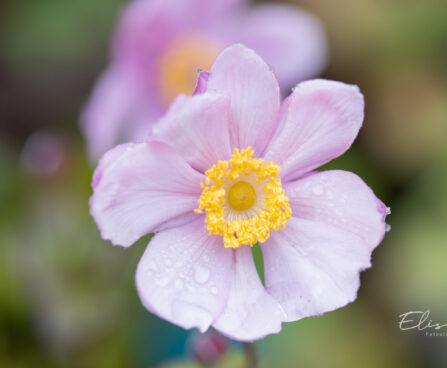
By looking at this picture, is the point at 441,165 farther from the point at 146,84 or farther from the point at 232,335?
the point at 232,335

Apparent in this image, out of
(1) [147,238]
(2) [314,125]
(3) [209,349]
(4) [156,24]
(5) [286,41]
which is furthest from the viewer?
(5) [286,41]

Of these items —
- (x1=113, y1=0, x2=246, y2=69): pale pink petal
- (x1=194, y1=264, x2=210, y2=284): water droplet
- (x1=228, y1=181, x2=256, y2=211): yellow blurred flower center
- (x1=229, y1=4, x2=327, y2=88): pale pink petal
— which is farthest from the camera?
(x1=229, y1=4, x2=327, y2=88): pale pink petal

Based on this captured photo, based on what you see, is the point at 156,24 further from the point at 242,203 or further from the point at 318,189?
the point at 318,189

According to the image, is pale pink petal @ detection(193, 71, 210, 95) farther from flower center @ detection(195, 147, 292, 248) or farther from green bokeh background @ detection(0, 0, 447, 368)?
green bokeh background @ detection(0, 0, 447, 368)

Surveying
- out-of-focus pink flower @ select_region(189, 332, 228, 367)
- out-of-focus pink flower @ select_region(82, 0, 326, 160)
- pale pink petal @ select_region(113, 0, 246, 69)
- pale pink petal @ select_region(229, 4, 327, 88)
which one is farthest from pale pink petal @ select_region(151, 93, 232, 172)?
pale pink petal @ select_region(229, 4, 327, 88)

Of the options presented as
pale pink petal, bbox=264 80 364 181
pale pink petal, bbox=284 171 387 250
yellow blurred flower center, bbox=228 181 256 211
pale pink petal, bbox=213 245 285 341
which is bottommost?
pale pink petal, bbox=213 245 285 341

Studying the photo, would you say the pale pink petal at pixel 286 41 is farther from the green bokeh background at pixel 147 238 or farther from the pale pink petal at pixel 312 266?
the pale pink petal at pixel 312 266

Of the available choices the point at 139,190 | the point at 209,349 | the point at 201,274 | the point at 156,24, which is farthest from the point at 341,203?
the point at 156,24
